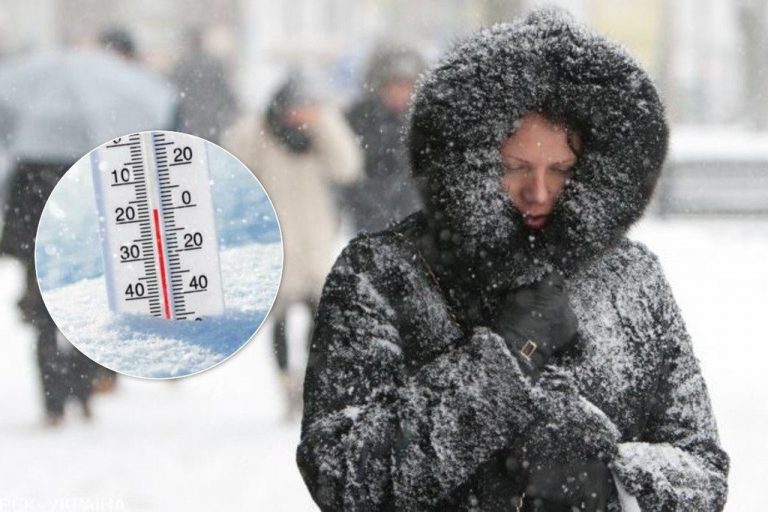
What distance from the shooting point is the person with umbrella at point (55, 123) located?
4402 mm

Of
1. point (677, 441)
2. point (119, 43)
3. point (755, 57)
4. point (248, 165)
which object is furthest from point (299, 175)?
point (755, 57)

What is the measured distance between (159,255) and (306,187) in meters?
3.51

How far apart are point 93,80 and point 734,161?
7.41 m

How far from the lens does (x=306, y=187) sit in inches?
221

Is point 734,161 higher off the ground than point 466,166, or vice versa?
point 734,161

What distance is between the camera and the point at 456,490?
1806mm

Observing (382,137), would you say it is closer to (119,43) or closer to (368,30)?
(119,43)

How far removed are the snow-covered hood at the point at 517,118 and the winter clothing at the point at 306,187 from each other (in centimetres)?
335

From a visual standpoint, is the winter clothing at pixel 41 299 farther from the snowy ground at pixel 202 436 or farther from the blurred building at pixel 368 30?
the blurred building at pixel 368 30

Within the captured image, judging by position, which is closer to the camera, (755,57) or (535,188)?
(535,188)

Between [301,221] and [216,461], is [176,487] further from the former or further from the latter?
[301,221]

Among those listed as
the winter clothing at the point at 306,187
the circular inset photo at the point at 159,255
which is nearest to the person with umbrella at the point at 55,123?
the winter clothing at the point at 306,187

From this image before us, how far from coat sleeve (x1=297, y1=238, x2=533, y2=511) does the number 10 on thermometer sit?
0.33 m

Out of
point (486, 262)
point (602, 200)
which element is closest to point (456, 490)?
point (486, 262)
